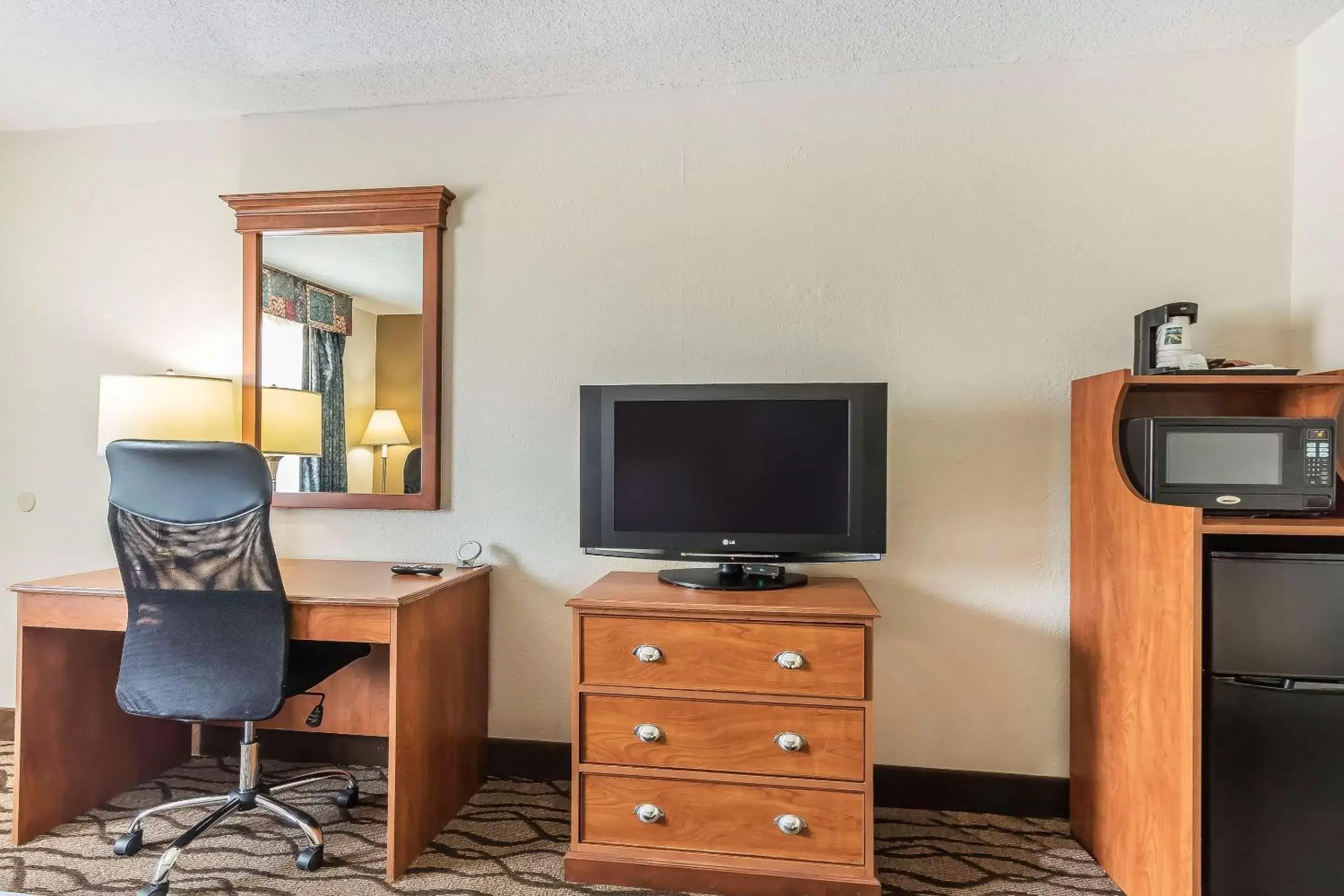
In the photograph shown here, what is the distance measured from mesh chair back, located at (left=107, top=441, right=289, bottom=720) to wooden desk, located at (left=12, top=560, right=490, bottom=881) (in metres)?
0.12

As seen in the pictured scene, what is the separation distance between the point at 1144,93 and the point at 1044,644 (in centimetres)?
172

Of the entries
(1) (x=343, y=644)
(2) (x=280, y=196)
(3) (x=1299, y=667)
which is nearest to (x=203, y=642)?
(1) (x=343, y=644)

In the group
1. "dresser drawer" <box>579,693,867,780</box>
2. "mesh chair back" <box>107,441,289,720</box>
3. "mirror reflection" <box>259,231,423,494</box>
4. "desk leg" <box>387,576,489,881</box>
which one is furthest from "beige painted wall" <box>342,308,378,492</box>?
"dresser drawer" <box>579,693,867,780</box>

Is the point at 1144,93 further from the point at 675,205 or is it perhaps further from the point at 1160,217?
the point at 675,205

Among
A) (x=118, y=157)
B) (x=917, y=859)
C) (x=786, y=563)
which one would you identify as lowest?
(x=917, y=859)

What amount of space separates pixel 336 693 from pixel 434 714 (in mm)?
610

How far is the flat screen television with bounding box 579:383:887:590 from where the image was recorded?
219 centimetres

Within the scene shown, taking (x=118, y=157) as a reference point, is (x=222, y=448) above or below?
below

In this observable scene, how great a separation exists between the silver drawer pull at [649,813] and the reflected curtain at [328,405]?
4.85 ft

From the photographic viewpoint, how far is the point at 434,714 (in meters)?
2.19

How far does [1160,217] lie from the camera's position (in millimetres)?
2318

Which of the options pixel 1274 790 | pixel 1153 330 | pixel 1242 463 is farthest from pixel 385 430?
pixel 1274 790

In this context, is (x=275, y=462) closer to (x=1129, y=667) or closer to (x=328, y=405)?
(x=328, y=405)

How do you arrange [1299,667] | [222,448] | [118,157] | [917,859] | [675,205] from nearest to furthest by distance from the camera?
[1299,667] < [222,448] < [917,859] < [675,205] < [118,157]
